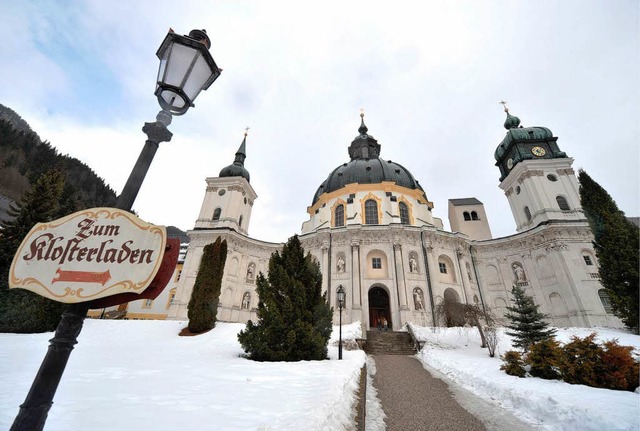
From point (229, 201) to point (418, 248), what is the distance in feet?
73.2

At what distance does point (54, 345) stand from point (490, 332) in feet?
58.5

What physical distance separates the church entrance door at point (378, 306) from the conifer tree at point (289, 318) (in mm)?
15978

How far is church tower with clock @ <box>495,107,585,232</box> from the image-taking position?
28444mm

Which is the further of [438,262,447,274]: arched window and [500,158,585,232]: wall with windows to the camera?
[500,158,585,232]: wall with windows

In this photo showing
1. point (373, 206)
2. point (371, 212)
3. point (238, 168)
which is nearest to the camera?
point (371, 212)

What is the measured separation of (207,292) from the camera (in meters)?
18.9

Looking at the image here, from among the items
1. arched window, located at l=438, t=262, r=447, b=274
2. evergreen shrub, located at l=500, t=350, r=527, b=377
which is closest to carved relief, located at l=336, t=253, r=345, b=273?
arched window, located at l=438, t=262, r=447, b=274

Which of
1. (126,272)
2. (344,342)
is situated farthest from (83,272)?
(344,342)

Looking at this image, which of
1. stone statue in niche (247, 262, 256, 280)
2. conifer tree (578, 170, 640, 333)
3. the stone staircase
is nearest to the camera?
Result: conifer tree (578, 170, 640, 333)

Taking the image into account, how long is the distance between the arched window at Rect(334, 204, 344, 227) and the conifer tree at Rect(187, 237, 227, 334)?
48.4 feet

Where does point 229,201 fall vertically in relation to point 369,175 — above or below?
below

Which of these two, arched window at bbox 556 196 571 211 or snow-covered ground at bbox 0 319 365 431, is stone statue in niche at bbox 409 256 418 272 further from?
snow-covered ground at bbox 0 319 365 431

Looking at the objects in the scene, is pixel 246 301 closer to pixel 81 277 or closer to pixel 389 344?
pixel 389 344

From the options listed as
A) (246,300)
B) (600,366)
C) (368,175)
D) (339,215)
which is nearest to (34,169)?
(246,300)
